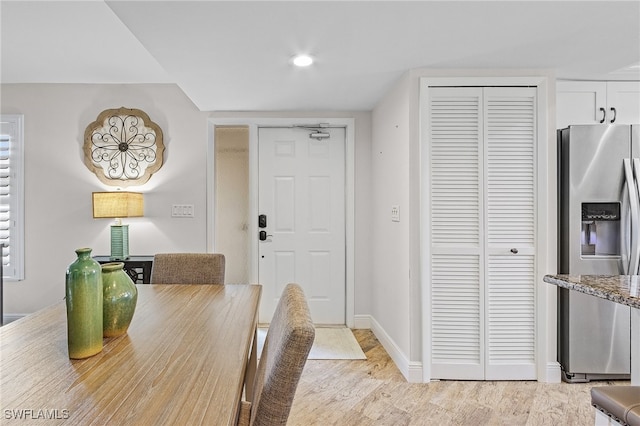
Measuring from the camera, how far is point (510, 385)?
99.6 inches

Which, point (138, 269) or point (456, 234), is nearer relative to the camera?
point (456, 234)

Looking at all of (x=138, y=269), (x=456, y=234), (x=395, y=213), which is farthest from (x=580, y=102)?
(x=138, y=269)

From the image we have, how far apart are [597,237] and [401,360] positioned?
1593 millimetres

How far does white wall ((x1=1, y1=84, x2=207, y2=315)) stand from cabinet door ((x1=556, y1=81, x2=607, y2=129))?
3.24 metres

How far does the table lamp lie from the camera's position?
3.23 metres

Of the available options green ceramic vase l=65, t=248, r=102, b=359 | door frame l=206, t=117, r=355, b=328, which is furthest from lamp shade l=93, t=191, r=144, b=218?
green ceramic vase l=65, t=248, r=102, b=359

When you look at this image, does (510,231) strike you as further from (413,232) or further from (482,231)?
(413,232)

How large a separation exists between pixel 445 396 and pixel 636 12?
7.71 feet

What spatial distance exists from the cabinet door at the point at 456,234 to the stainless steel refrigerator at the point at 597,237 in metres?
0.62

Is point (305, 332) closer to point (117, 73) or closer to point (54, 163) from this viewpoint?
point (117, 73)

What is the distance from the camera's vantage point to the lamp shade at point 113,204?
3.23 meters

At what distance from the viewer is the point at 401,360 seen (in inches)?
→ 107

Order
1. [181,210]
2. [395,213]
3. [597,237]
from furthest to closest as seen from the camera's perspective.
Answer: [181,210] → [395,213] → [597,237]
